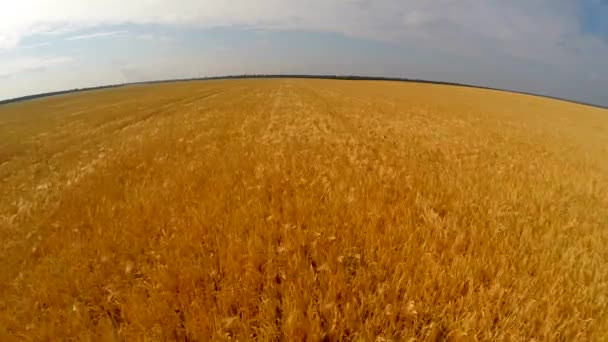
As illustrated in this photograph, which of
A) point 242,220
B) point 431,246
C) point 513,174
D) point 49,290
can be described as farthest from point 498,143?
point 49,290

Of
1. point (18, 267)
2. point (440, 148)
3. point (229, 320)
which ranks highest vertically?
point (440, 148)

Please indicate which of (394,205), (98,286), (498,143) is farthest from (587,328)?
(498,143)

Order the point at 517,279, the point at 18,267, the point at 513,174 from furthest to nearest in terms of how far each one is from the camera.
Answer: the point at 513,174, the point at 18,267, the point at 517,279

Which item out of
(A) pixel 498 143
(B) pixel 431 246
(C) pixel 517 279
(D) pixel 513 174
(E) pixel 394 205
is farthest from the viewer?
(A) pixel 498 143

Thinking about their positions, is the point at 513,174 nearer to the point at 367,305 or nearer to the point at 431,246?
the point at 431,246

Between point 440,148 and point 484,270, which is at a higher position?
point 440,148

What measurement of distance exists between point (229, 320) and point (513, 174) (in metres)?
7.56

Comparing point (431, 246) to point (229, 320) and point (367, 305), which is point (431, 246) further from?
point (229, 320)

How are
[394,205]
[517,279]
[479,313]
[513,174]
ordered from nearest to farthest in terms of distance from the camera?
[479,313] → [517,279] → [394,205] → [513,174]

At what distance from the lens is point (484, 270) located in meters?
3.15

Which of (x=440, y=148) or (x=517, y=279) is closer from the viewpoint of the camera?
(x=517, y=279)

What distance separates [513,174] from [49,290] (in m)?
8.89

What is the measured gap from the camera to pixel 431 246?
349 centimetres

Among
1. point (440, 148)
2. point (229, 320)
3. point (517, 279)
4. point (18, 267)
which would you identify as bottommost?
point (18, 267)
